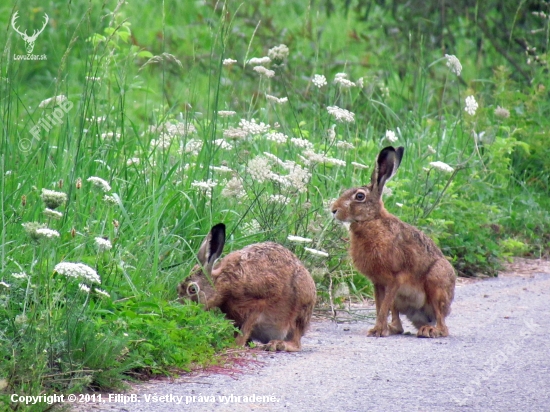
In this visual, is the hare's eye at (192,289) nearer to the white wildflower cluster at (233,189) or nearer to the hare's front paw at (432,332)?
the white wildflower cluster at (233,189)

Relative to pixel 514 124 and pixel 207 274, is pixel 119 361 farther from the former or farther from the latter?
pixel 514 124

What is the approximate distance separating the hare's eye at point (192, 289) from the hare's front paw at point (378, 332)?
1280 mm

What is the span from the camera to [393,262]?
655 cm

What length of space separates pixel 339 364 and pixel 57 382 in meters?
1.61

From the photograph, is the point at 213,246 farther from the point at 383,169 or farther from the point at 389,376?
the point at 383,169

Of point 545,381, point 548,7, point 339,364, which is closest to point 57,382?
point 339,364

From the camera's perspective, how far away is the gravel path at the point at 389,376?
4.51m

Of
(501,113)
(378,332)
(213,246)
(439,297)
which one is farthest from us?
(501,113)

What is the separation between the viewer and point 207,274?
5.65 meters

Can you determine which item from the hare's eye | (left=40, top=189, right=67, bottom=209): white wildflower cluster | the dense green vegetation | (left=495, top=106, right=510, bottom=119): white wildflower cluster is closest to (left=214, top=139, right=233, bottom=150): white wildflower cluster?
the dense green vegetation

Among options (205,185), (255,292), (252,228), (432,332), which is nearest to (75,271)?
(255,292)

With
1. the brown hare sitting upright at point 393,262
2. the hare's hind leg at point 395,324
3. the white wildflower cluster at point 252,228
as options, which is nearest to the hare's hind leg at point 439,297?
the brown hare sitting upright at point 393,262

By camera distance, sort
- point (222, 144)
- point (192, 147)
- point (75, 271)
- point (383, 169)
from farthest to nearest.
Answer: point (222, 144) → point (192, 147) → point (383, 169) → point (75, 271)

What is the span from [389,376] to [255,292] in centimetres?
97
